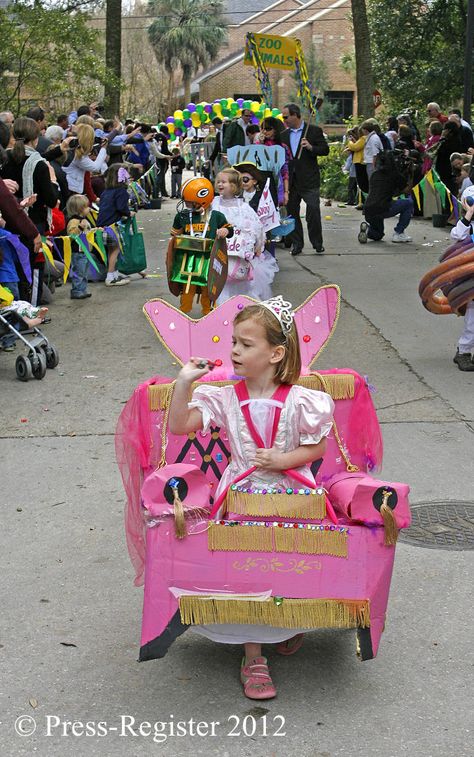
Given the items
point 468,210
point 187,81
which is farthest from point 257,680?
point 187,81

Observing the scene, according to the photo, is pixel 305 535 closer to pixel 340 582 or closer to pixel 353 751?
pixel 340 582

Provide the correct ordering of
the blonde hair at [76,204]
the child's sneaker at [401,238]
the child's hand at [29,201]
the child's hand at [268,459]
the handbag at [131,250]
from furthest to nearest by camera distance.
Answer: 1. the child's sneaker at [401,238]
2. the handbag at [131,250]
3. the blonde hair at [76,204]
4. the child's hand at [29,201]
5. the child's hand at [268,459]

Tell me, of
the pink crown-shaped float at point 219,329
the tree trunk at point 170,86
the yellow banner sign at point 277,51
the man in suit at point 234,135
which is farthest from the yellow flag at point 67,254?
→ the tree trunk at point 170,86

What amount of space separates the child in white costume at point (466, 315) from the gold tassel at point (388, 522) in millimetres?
4986

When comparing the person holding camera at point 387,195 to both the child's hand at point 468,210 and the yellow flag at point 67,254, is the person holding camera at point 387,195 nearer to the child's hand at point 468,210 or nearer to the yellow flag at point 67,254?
the yellow flag at point 67,254

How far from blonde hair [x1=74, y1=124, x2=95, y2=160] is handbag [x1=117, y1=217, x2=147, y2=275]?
1046mm

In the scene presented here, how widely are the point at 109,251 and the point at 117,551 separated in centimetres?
836

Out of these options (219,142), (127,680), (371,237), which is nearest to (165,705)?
(127,680)

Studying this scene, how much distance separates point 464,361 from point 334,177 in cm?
1670

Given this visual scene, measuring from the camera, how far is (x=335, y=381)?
13.6 feet

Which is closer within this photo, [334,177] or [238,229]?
[238,229]

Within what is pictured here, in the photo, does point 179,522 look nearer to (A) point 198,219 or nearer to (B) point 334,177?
(A) point 198,219

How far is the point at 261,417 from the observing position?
380cm

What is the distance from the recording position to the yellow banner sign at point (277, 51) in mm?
17250
